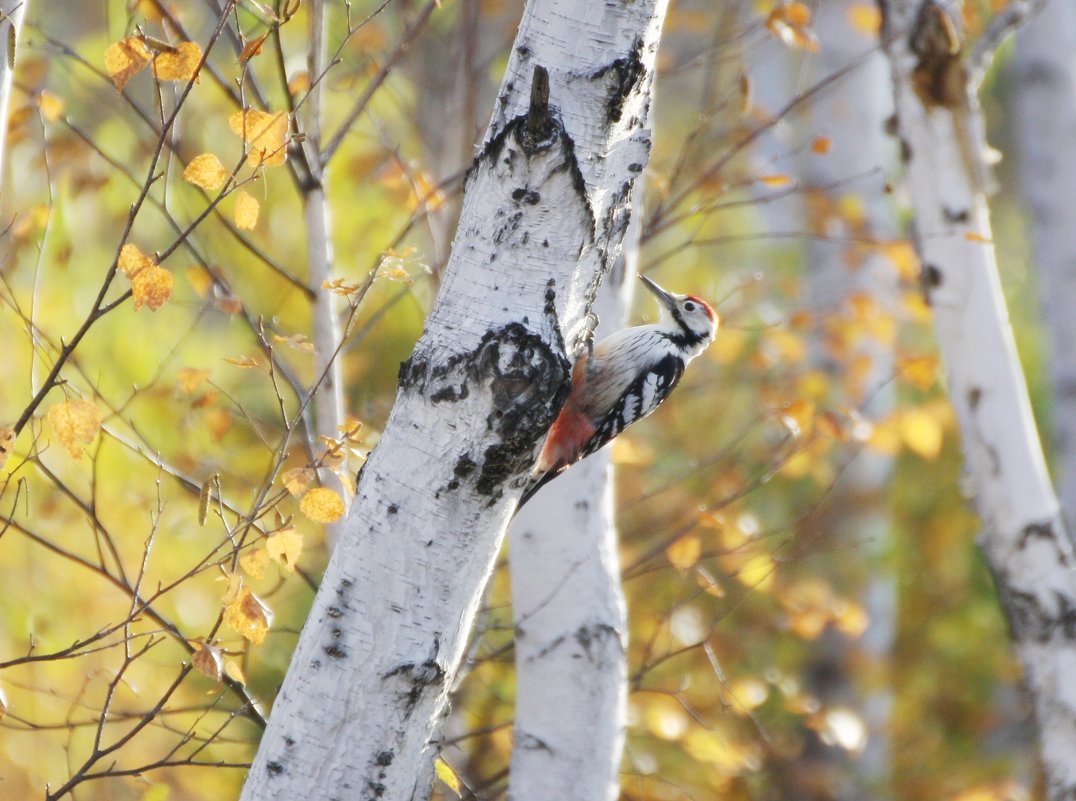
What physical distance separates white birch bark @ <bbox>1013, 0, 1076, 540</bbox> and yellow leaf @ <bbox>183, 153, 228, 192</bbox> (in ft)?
12.5

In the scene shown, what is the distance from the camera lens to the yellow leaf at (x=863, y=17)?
4867 mm

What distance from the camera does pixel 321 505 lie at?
1907mm

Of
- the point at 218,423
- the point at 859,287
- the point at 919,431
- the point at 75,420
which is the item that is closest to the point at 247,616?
the point at 75,420

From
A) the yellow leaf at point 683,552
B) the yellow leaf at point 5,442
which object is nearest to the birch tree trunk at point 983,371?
the yellow leaf at point 683,552

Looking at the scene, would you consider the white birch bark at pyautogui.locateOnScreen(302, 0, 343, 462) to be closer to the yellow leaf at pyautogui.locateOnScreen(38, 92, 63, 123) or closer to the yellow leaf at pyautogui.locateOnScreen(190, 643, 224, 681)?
the yellow leaf at pyautogui.locateOnScreen(38, 92, 63, 123)

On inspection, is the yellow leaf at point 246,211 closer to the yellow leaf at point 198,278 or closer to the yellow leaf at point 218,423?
the yellow leaf at point 198,278

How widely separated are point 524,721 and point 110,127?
3733mm

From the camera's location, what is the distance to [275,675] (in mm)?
4445

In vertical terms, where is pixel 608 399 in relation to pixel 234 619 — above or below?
above

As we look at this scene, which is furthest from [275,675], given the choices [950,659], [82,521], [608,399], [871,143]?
[950,659]

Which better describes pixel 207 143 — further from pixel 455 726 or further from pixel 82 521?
pixel 455 726

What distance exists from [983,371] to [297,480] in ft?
6.53

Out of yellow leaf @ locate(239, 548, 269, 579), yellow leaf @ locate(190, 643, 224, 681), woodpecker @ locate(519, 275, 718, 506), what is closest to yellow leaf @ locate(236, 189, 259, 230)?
yellow leaf @ locate(239, 548, 269, 579)

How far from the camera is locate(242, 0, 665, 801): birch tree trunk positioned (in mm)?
1346
